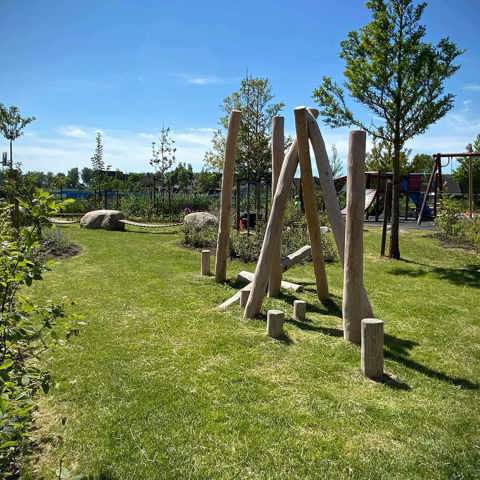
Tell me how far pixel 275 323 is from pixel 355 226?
1398mm

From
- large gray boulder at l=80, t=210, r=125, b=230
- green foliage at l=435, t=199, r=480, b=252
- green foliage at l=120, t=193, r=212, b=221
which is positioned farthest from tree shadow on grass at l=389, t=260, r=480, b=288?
green foliage at l=120, t=193, r=212, b=221

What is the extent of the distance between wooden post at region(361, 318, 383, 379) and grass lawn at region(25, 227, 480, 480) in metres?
0.12

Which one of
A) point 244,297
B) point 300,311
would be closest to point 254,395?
point 300,311

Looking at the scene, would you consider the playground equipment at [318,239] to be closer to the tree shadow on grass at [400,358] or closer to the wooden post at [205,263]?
the tree shadow on grass at [400,358]

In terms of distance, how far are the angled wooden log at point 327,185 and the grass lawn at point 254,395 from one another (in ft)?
3.82

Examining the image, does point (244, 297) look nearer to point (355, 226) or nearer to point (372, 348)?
point (355, 226)

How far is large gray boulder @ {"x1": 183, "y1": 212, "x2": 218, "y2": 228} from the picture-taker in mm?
12352

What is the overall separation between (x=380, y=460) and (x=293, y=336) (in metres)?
2.16

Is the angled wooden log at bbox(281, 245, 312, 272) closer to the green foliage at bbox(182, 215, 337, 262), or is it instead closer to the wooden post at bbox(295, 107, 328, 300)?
the wooden post at bbox(295, 107, 328, 300)

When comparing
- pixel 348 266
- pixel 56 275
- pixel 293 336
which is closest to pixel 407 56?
pixel 348 266

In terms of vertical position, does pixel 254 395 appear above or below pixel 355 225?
below

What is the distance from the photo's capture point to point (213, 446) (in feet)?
9.27

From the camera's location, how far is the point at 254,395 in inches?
136

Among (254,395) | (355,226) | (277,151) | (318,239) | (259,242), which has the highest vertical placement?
(277,151)
